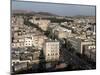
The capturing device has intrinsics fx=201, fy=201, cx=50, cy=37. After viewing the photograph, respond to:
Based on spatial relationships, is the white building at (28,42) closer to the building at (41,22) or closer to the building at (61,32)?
the building at (41,22)

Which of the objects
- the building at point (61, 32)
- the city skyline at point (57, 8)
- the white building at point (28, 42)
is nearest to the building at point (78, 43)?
the building at point (61, 32)

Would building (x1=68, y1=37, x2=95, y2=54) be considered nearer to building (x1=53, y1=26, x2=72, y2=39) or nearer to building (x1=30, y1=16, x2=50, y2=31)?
building (x1=53, y1=26, x2=72, y2=39)

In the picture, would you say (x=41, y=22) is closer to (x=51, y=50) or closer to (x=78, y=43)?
(x=51, y=50)

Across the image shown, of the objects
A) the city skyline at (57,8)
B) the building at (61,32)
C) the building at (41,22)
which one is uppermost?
the city skyline at (57,8)

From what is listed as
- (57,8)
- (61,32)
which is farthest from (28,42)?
(57,8)

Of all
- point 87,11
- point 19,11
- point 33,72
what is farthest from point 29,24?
point 87,11

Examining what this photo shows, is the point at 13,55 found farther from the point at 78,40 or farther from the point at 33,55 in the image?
the point at 78,40
